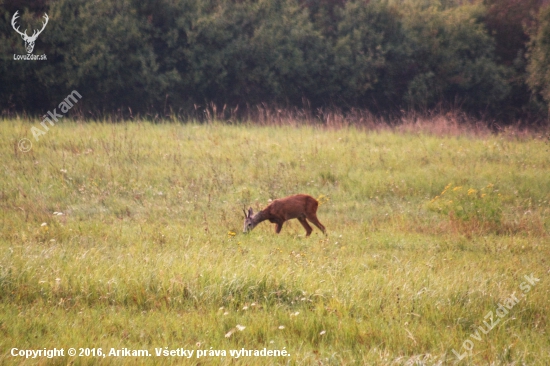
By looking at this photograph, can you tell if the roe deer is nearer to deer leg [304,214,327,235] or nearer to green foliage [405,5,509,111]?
deer leg [304,214,327,235]

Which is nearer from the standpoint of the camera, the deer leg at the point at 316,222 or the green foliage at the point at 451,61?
the deer leg at the point at 316,222

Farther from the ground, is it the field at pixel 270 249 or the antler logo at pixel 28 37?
the antler logo at pixel 28 37

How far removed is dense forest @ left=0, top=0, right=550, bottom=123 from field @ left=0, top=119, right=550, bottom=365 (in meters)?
5.66

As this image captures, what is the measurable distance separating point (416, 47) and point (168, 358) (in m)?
22.4

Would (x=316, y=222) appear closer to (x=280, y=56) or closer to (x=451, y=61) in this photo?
(x=280, y=56)

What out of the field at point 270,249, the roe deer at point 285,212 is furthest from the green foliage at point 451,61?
the roe deer at point 285,212

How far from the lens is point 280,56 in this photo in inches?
905

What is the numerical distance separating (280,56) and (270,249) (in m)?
16.3

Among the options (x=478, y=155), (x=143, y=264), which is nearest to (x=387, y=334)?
(x=143, y=264)

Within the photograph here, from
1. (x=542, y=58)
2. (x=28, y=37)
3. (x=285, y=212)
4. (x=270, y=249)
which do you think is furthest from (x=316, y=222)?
(x=542, y=58)

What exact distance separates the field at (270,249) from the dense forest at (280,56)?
566cm

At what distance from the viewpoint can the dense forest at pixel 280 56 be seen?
20078mm

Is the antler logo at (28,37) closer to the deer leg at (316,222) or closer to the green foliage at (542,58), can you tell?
the deer leg at (316,222)

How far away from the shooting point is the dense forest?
20078 mm
